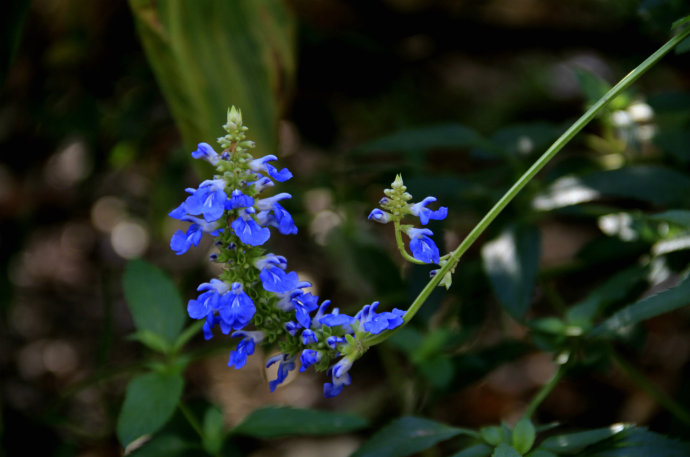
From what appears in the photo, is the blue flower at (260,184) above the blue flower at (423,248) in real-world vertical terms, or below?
above

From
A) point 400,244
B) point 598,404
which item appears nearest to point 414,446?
point 400,244

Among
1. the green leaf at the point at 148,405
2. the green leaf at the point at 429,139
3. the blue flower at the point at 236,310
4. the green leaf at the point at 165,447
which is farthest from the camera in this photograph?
the green leaf at the point at 429,139

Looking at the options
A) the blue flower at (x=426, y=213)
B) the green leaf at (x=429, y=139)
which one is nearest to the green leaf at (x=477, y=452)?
the blue flower at (x=426, y=213)

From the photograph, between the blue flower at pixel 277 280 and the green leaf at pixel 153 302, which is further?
the green leaf at pixel 153 302

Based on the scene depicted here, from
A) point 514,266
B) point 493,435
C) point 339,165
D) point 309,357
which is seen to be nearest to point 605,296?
point 514,266

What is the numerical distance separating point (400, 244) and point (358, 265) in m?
1.03

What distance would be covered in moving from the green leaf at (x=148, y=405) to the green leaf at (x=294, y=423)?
143 millimetres

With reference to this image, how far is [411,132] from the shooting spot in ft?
5.15

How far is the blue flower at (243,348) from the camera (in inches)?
32.9

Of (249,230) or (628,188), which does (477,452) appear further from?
(628,188)

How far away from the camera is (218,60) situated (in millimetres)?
1428

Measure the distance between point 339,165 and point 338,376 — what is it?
1.45 metres

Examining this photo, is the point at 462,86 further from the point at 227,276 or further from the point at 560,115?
the point at 227,276

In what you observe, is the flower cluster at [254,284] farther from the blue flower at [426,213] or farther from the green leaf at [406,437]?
the green leaf at [406,437]
